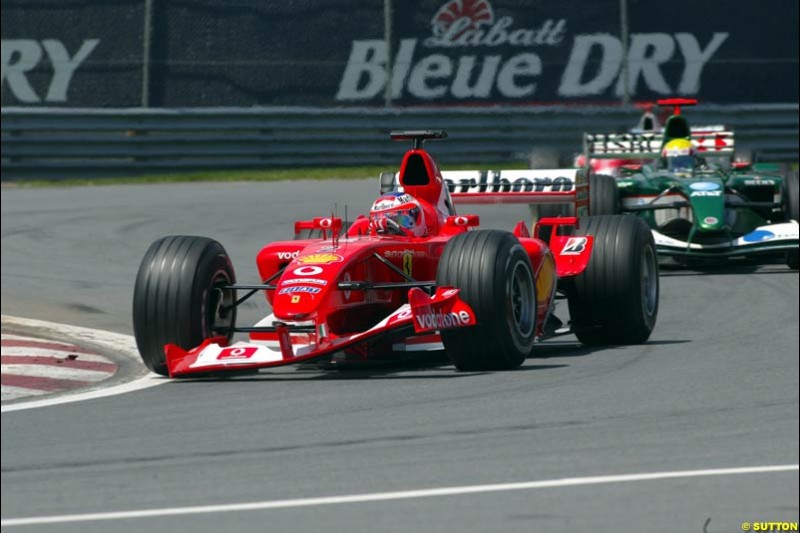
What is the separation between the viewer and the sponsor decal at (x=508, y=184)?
12039mm

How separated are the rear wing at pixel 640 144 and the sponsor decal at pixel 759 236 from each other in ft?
12.0

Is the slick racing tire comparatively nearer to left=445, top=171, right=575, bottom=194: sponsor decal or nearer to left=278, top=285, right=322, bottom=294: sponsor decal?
left=445, top=171, right=575, bottom=194: sponsor decal

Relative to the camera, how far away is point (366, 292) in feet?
32.8

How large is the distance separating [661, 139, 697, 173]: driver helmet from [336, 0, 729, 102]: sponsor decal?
797 cm

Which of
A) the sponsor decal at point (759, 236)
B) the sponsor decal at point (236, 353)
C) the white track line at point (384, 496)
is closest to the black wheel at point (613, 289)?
the sponsor decal at point (236, 353)

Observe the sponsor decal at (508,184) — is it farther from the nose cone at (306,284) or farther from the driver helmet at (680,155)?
the driver helmet at (680,155)

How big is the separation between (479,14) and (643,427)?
18.1m

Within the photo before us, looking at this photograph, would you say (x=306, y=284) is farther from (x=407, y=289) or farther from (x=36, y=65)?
(x=36, y=65)

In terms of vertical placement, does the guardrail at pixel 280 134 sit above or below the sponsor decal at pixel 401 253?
above

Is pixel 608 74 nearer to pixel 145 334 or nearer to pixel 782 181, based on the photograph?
pixel 782 181

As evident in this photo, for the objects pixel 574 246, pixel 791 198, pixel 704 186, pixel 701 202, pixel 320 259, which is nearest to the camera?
pixel 320 259

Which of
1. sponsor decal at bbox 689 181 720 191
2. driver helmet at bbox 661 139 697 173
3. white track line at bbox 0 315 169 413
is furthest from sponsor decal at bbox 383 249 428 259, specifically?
driver helmet at bbox 661 139 697 173

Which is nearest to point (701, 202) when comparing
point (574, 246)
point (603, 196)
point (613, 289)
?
point (603, 196)

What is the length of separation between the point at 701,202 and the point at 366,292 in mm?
6121
